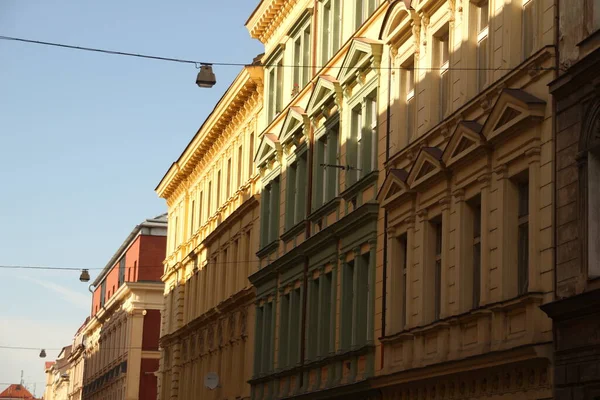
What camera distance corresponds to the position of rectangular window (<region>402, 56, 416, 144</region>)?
28.2 metres

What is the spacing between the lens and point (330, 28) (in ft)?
119

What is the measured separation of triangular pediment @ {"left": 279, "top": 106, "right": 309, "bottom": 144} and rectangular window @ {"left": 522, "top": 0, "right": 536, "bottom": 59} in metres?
15.3

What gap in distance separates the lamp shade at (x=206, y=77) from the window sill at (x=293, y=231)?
9.98m

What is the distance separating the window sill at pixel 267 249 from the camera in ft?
132

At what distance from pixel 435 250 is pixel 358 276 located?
475cm

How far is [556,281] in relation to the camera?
66.7 feet

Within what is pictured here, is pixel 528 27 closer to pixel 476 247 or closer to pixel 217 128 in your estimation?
pixel 476 247

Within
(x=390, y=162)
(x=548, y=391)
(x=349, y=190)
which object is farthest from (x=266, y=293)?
(x=548, y=391)

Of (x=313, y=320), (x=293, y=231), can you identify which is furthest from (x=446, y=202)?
(x=293, y=231)

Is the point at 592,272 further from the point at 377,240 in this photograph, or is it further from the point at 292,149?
the point at 292,149

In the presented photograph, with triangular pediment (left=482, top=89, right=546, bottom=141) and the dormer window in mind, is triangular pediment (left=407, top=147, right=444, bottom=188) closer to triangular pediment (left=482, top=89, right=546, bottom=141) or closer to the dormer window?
triangular pediment (left=482, top=89, right=546, bottom=141)

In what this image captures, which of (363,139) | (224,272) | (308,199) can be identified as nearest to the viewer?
(363,139)

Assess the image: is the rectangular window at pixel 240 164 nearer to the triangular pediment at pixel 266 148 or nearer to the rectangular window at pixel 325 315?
the triangular pediment at pixel 266 148

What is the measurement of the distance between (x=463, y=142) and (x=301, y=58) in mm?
15659
